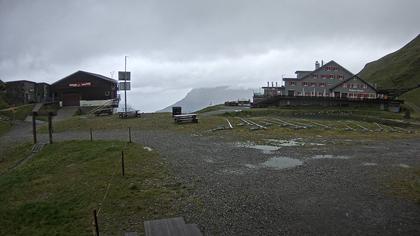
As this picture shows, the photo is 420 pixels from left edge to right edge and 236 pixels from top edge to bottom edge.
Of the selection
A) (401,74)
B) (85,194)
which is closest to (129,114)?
(85,194)

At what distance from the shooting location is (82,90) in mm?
62781

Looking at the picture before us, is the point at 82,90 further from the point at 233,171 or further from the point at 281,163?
the point at 233,171

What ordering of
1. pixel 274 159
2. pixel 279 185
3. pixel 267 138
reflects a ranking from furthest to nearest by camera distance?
pixel 267 138, pixel 274 159, pixel 279 185

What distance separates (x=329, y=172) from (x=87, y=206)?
10.7 m

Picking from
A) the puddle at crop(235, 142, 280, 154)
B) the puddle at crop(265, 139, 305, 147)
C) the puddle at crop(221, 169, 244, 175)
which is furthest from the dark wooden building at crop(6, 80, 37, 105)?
the puddle at crop(221, 169, 244, 175)

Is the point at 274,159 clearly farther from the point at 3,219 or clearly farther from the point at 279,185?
the point at 3,219

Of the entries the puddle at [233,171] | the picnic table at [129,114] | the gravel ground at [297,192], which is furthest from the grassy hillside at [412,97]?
the puddle at [233,171]

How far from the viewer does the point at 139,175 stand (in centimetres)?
1477

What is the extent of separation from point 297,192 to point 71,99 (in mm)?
59323

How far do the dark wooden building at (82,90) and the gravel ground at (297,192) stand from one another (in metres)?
45.8

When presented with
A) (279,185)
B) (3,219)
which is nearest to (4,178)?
(3,219)

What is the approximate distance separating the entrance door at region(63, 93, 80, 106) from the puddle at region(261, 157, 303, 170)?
53.1 metres

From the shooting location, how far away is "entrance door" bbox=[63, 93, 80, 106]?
6291cm

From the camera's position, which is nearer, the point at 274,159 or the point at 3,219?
the point at 3,219
